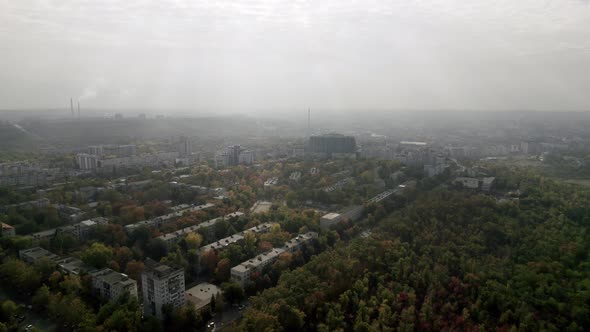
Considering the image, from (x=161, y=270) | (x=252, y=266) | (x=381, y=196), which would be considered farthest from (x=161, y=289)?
(x=381, y=196)

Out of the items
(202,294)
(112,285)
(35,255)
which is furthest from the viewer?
(35,255)

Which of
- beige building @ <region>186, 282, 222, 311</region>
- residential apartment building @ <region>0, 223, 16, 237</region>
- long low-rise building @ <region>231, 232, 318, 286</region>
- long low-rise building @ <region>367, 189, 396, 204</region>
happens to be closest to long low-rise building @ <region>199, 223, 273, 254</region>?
long low-rise building @ <region>231, 232, 318, 286</region>

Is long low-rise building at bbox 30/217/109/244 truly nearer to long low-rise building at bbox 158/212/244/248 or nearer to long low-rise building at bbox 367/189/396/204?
long low-rise building at bbox 158/212/244/248

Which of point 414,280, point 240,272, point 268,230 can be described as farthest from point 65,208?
point 414,280

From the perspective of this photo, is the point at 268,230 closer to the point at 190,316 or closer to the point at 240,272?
the point at 240,272

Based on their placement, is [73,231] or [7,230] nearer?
[7,230]

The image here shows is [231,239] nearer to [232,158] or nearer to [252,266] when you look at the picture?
[252,266]

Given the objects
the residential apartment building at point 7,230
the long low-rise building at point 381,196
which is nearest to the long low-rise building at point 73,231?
the residential apartment building at point 7,230
